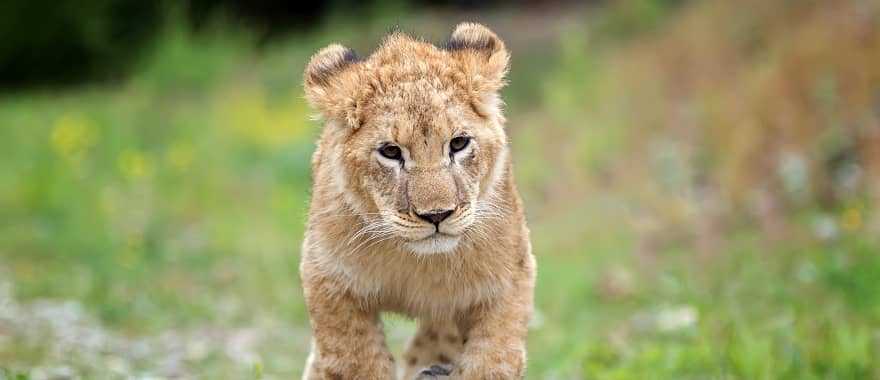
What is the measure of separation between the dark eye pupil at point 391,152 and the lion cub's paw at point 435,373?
3.06 ft

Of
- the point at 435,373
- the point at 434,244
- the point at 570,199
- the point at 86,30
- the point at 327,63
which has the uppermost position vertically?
the point at 86,30

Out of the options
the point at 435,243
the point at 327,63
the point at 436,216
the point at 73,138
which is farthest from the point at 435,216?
the point at 73,138

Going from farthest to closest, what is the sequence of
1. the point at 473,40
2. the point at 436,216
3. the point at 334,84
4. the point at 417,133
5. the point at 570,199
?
the point at 570,199, the point at 473,40, the point at 334,84, the point at 417,133, the point at 436,216

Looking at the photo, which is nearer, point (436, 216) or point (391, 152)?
point (436, 216)

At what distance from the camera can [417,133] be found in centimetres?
454

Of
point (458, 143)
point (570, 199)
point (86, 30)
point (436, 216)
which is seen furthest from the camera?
point (86, 30)

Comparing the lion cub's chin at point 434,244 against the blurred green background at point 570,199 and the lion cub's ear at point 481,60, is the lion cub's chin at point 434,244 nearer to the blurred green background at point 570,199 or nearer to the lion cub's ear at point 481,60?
the lion cub's ear at point 481,60

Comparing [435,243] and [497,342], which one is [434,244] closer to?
[435,243]

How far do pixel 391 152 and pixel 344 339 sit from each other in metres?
0.79

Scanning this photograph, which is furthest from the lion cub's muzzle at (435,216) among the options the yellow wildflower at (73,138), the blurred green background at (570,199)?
the yellow wildflower at (73,138)

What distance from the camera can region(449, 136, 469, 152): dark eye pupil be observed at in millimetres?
4633

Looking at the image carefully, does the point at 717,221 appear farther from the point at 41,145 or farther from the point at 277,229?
the point at 41,145

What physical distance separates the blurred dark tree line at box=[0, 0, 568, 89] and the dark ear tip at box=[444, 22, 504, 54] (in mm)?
12203

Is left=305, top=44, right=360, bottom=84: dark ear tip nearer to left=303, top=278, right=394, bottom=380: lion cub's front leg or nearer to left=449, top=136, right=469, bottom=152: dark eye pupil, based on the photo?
left=449, top=136, right=469, bottom=152: dark eye pupil
